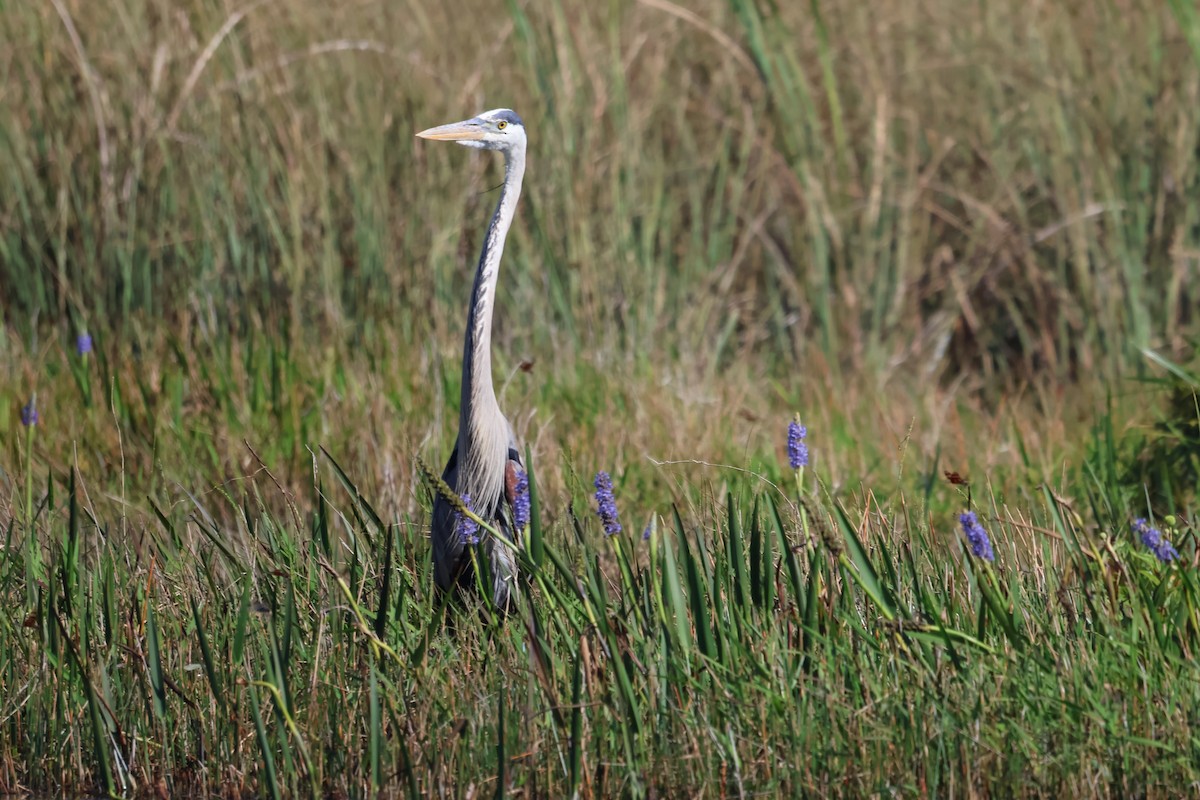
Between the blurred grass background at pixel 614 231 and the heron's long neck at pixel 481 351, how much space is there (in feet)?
3.53

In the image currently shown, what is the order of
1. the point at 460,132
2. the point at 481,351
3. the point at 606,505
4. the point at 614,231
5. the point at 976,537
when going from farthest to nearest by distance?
the point at 614,231 → the point at 460,132 → the point at 481,351 → the point at 606,505 → the point at 976,537

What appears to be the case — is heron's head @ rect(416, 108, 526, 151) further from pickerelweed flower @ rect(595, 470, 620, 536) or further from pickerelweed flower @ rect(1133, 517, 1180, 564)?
pickerelweed flower @ rect(1133, 517, 1180, 564)

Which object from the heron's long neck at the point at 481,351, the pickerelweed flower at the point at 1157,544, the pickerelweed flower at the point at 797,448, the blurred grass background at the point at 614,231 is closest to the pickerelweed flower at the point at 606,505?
the pickerelweed flower at the point at 797,448

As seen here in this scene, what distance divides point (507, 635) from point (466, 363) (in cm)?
78

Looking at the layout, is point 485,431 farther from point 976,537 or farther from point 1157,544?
point 1157,544

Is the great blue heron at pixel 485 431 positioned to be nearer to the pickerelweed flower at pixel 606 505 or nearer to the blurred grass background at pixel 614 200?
the pickerelweed flower at pixel 606 505

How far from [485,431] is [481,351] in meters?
0.22

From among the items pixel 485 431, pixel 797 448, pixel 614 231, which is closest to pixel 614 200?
pixel 614 231

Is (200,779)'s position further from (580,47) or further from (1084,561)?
(580,47)

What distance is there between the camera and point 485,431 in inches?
143

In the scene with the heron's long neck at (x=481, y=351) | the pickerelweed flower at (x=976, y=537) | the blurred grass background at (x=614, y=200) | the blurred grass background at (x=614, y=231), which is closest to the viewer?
the pickerelweed flower at (x=976, y=537)

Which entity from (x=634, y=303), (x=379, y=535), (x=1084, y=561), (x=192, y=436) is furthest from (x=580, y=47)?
(x=1084, y=561)

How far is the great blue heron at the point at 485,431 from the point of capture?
3.52 meters

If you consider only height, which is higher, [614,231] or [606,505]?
[606,505]
